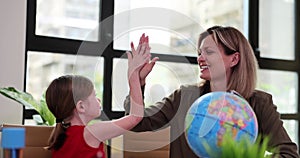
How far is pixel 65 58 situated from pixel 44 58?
13 cm

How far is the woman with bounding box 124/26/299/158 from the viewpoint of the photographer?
5.90 feet

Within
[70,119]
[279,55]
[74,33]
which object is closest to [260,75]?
[279,55]

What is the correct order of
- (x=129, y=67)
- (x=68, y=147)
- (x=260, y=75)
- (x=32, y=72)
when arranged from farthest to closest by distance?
(x=260, y=75) < (x=32, y=72) < (x=68, y=147) < (x=129, y=67)

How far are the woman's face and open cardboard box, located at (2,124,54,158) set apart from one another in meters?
0.71

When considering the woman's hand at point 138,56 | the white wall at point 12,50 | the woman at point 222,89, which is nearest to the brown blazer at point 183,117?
the woman at point 222,89

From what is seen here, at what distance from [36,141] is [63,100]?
27 cm

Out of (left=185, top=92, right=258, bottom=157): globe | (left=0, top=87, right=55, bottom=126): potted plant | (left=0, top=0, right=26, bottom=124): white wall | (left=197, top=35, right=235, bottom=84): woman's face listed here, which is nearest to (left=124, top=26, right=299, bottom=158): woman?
(left=197, top=35, right=235, bottom=84): woman's face

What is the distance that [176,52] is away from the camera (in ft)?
6.09

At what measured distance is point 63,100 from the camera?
183cm

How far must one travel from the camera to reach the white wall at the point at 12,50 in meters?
2.46

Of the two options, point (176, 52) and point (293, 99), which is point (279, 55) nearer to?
point (293, 99)

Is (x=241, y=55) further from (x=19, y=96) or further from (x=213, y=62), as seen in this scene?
(x=19, y=96)

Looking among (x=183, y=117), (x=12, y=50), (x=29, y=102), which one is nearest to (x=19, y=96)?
(x=29, y=102)

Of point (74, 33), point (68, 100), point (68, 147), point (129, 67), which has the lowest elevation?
point (68, 147)
